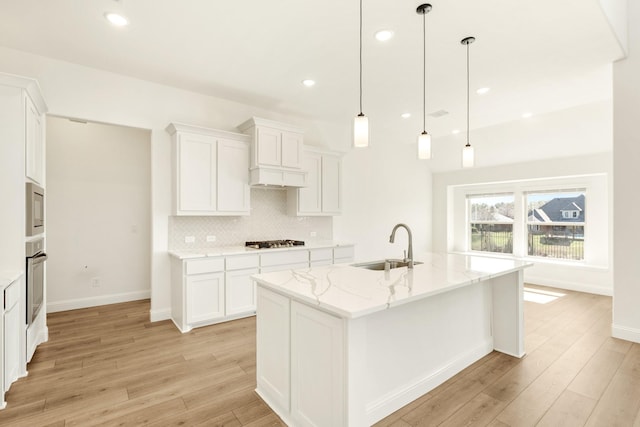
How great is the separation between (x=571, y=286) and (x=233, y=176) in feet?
19.1

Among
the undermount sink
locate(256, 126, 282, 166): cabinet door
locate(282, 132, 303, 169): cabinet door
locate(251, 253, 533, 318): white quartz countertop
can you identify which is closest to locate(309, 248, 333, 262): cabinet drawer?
locate(282, 132, 303, 169): cabinet door

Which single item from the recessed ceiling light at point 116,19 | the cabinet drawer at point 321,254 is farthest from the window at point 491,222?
the recessed ceiling light at point 116,19

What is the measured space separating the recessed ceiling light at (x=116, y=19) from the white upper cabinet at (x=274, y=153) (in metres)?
1.68

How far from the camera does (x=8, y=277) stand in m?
2.39

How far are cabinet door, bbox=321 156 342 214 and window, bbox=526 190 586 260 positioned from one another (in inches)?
150

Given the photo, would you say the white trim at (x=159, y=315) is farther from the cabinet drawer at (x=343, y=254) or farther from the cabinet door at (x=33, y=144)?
the cabinet drawer at (x=343, y=254)

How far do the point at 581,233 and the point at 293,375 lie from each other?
5914 millimetres

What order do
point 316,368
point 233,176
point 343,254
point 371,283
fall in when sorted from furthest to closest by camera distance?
point 343,254 → point 233,176 → point 371,283 → point 316,368

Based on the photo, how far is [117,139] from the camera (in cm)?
475

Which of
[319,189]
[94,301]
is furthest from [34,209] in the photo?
A: [319,189]

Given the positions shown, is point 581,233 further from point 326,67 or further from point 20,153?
point 20,153

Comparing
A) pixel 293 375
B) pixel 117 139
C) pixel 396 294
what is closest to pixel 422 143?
pixel 396 294

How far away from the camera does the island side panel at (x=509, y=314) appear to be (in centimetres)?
290

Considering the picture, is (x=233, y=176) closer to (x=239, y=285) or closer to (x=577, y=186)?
(x=239, y=285)
